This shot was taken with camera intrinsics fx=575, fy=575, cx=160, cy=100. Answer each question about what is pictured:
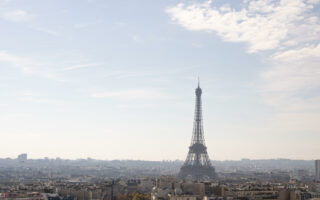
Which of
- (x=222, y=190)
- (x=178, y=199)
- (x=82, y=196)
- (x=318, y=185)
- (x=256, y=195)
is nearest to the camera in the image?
(x=178, y=199)

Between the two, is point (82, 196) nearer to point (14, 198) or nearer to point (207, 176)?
point (14, 198)

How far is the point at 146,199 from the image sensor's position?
316 feet

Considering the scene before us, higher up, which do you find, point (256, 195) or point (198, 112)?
point (198, 112)

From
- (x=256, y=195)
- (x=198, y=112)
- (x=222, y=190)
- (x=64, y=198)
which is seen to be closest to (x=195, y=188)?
(x=222, y=190)

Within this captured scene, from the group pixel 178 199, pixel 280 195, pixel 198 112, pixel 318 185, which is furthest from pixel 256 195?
pixel 198 112

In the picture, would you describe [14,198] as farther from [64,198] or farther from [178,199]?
[178,199]

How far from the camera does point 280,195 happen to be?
279 ft

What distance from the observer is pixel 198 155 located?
557 ft

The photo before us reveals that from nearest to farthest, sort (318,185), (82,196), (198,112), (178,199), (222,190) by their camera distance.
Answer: (178,199) < (222,190) < (82,196) < (318,185) < (198,112)

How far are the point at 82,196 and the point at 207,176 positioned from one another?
239ft

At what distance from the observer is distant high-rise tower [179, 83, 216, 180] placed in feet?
548

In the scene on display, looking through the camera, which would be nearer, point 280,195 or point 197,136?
point 280,195

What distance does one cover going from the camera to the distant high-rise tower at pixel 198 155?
167 meters

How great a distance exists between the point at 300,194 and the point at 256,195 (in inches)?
338
